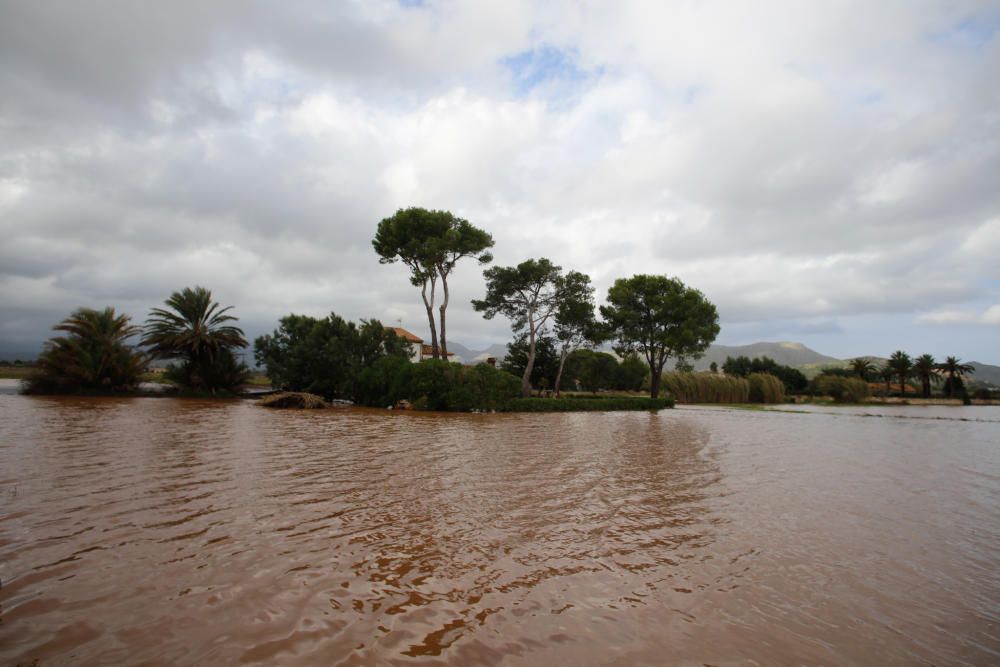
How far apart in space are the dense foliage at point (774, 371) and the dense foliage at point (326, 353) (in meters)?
43.1

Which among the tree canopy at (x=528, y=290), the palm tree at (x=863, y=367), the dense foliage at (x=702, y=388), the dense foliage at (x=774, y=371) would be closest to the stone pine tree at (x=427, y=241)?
the tree canopy at (x=528, y=290)

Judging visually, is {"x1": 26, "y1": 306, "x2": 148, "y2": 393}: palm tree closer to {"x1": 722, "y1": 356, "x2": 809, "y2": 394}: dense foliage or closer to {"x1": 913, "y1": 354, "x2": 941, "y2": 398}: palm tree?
{"x1": 722, "y1": 356, "x2": 809, "y2": 394}: dense foliage

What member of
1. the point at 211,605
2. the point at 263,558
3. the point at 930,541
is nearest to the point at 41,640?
the point at 211,605

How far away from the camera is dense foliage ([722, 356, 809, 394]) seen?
59.6 m

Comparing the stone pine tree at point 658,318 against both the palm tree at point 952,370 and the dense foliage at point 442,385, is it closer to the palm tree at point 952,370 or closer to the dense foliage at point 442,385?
the dense foliage at point 442,385

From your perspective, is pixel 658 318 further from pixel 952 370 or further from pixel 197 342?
pixel 952 370

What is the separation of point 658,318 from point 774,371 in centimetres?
4289

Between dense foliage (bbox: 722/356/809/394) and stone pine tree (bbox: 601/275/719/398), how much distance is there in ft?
79.4

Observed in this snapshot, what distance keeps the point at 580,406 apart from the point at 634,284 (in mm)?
12009

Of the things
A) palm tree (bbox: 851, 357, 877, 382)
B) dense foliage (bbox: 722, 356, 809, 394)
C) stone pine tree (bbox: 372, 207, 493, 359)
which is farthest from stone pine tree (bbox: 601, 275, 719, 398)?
palm tree (bbox: 851, 357, 877, 382)

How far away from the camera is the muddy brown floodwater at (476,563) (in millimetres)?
2266

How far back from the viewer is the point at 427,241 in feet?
89.9

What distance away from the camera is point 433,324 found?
28.0m

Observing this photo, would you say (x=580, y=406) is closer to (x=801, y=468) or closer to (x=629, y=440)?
(x=629, y=440)
